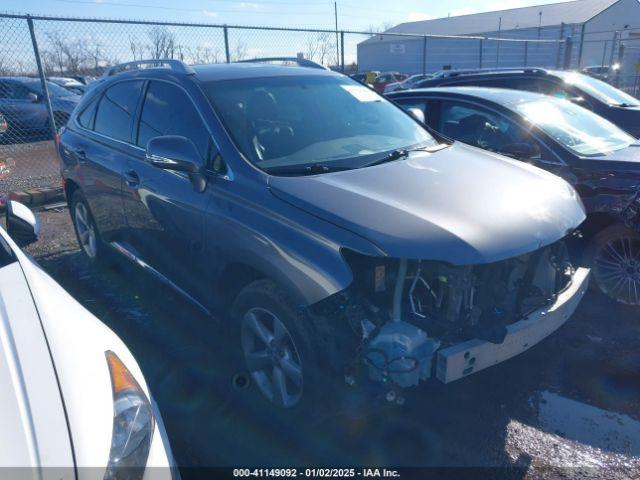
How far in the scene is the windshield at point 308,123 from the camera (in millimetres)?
3084

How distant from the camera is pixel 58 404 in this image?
5.11ft

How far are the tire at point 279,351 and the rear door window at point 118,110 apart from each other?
193 centimetres

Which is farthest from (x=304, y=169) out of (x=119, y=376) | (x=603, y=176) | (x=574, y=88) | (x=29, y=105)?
(x=29, y=105)

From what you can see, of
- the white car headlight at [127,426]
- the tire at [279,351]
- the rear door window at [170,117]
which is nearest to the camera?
the white car headlight at [127,426]

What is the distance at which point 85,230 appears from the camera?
5234 millimetres

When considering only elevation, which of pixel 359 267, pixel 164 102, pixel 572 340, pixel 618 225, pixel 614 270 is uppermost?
pixel 164 102

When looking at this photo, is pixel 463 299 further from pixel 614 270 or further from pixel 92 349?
pixel 614 270

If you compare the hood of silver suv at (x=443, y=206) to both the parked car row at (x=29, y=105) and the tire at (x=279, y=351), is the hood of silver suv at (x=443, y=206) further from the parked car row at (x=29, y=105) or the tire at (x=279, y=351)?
the parked car row at (x=29, y=105)

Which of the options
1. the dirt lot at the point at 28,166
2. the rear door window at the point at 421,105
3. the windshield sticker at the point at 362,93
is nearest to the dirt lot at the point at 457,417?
the windshield sticker at the point at 362,93

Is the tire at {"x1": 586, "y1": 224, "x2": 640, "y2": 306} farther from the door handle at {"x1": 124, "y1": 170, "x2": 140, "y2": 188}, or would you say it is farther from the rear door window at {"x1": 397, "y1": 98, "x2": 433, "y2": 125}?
the door handle at {"x1": 124, "y1": 170, "x2": 140, "y2": 188}

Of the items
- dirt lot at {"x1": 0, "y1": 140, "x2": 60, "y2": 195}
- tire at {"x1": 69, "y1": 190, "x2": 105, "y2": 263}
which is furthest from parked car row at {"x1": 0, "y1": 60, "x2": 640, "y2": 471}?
dirt lot at {"x1": 0, "y1": 140, "x2": 60, "y2": 195}

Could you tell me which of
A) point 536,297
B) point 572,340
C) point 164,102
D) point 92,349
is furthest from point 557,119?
point 92,349

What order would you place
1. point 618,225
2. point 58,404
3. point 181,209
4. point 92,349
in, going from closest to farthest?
point 58,404 → point 92,349 → point 181,209 → point 618,225

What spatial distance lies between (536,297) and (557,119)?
8.60 feet
